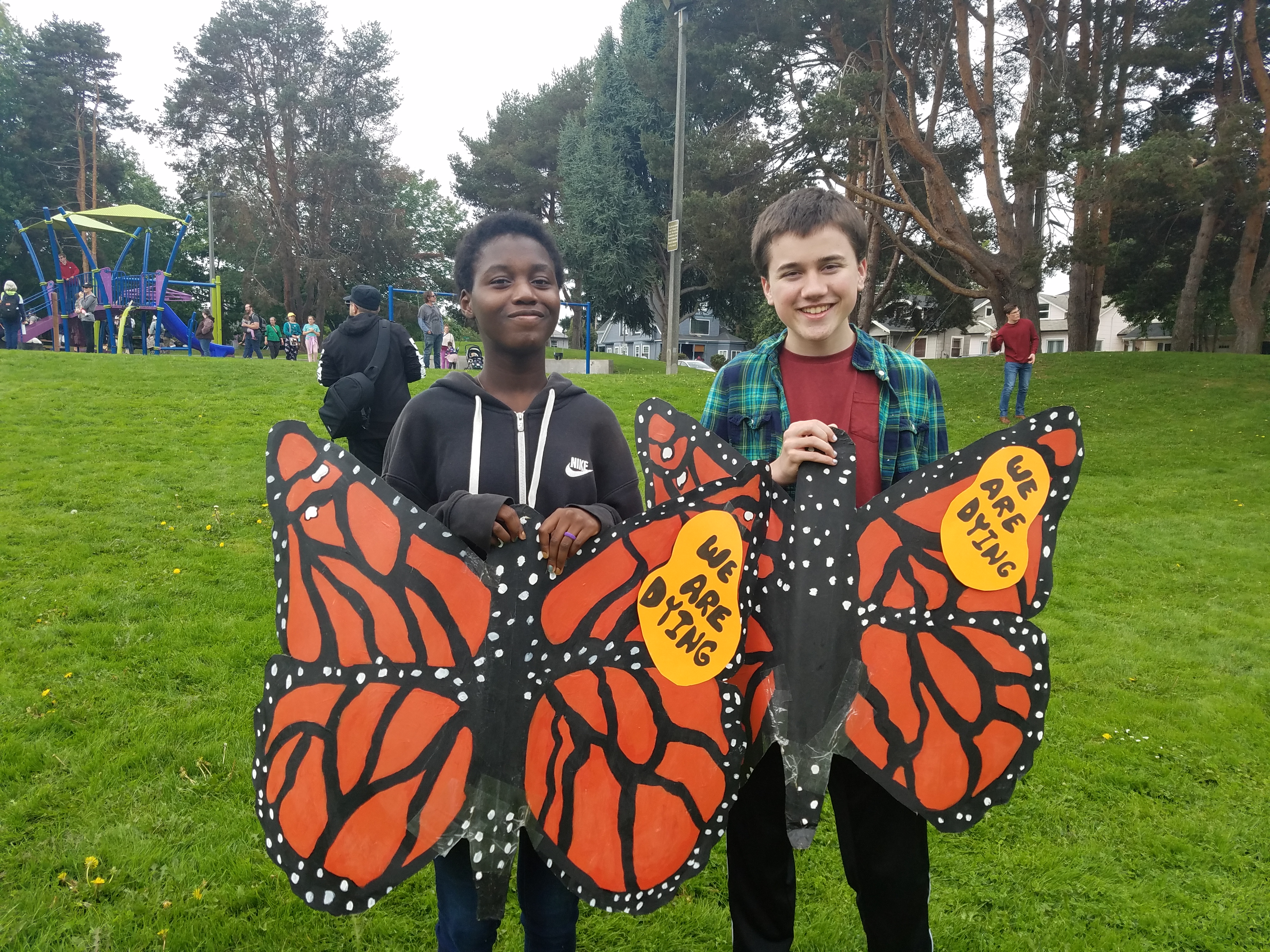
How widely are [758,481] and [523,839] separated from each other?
1.07 metres

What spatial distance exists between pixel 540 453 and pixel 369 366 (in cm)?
344

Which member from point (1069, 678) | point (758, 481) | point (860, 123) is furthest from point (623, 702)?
point (860, 123)

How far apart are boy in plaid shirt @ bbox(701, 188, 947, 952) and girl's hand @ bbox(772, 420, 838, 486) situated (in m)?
0.01

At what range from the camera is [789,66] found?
18.7 metres

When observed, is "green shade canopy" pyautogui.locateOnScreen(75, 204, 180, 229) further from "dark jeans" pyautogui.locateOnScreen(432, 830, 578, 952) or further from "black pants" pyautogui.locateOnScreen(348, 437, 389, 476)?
"dark jeans" pyautogui.locateOnScreen(432, 830, 578, 952)

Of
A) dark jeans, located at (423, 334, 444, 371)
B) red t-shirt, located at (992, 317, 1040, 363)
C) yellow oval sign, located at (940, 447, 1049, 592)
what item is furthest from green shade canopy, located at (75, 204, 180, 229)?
yellow oval sign, located at (940, 447, 1049, 592)

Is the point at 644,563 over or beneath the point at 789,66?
beneath

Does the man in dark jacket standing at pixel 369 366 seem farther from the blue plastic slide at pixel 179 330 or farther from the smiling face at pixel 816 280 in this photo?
the blue plastic slide at pixel 179 330

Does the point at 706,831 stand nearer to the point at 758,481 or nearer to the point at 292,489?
the point at 758,481

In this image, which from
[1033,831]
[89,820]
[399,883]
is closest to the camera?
[399,883]

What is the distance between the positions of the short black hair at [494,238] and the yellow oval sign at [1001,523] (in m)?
1.13

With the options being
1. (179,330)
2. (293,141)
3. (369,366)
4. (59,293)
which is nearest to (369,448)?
(369,366)

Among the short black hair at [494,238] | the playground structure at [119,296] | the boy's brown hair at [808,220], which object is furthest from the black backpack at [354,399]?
the playground structure at [119,296]

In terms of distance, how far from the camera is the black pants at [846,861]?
1.80 m
